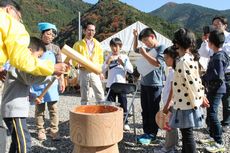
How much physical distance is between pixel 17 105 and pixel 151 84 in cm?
202

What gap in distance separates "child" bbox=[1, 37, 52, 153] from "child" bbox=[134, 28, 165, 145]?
1.71 m

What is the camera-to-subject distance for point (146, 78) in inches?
185

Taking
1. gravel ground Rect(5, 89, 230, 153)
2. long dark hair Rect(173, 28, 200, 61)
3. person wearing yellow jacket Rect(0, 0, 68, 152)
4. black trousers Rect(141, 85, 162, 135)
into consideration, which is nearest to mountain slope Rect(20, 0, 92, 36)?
gravel ground Rect(5, 89, 230, 153)

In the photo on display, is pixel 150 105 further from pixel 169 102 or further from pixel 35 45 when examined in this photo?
pixel 35 45

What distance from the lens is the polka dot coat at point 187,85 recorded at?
11.8 ft

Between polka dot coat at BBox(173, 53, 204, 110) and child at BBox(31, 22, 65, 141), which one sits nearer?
polka dot coat at BBox(173, 53, 204, 110)

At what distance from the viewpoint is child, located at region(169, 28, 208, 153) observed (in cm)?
362

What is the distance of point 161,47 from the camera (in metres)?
4.59

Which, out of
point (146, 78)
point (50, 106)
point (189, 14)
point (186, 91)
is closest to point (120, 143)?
point (146, 78)

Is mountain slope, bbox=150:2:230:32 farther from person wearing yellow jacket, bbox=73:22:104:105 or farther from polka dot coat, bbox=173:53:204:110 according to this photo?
polka dot coat, bbox=173:53:204:110

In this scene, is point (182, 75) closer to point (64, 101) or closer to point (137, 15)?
point (64, 101)

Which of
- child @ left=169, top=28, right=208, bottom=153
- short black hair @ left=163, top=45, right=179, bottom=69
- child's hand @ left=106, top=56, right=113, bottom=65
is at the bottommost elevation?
child @ left=169, top=28, right=208, bottom=153

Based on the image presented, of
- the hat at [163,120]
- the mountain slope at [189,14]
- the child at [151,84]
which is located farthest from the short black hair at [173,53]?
the mountain slope at [189,14]

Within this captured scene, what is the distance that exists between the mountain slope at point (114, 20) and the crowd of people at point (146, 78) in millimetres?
16777
